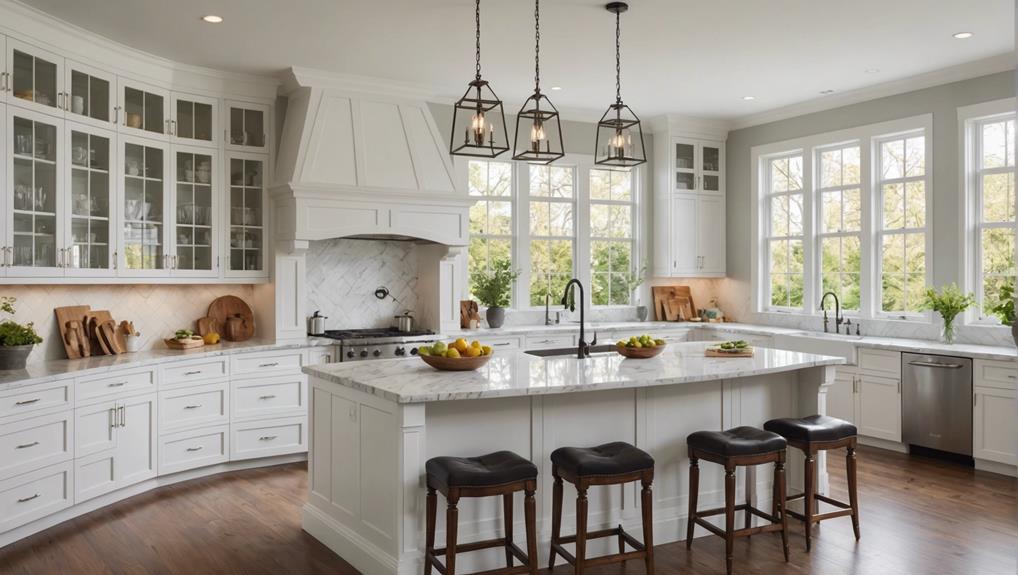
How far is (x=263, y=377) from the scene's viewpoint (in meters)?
5.87

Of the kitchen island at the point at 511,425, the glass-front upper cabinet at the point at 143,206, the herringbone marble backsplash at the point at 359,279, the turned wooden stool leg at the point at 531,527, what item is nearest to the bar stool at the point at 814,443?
the kitchen island at the point at 511,425

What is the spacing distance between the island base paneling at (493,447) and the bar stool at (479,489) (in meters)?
0.13

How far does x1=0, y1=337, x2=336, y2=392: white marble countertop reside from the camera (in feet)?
14.2

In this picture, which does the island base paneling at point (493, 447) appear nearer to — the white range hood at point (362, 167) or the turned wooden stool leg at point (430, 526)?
the turned wooden stool leg at point (430, 526)

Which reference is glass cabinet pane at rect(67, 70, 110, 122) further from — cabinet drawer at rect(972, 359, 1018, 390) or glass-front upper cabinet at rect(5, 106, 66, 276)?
cabinet drawer at rect(972, 359, 1018, 390)

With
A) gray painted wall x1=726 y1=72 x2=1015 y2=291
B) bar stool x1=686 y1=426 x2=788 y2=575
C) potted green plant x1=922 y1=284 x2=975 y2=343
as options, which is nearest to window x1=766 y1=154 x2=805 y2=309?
gray painted wall x1=726 y1=72 x2=1015 y2=291

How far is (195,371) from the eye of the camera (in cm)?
554

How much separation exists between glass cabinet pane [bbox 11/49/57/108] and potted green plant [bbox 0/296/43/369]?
4.15ft

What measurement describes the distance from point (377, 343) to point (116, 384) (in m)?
1.91

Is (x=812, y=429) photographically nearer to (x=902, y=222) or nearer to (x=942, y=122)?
(x=902, y=222)

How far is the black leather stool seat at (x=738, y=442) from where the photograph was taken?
3846 mm

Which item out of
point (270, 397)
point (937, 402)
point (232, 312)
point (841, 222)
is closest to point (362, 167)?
point (232, 312)

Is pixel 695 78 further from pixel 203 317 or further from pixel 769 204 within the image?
pixel 203 317

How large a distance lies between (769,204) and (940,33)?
2928 mm
